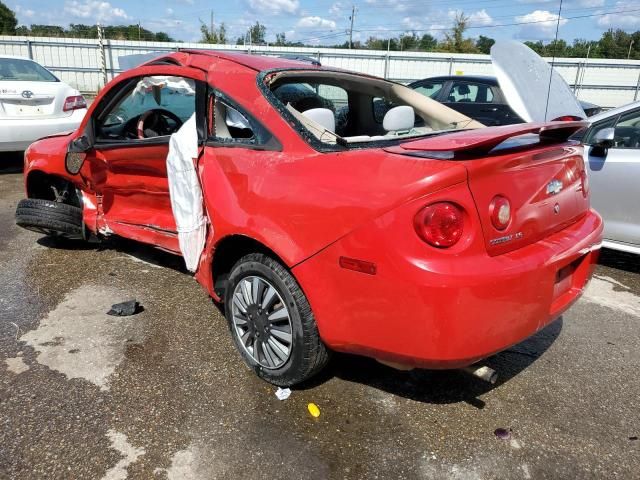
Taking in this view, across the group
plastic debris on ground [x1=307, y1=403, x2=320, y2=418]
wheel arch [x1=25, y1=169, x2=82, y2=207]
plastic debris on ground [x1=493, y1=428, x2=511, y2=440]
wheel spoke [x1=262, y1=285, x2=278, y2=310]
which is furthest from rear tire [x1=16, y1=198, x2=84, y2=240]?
plastic debris on ground [x1=493, y1=428, x2=511, y2=440]

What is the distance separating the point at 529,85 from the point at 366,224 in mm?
2177

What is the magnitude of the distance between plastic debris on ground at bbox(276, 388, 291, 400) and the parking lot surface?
0.03m

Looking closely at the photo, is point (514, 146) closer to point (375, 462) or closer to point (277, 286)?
point (277, 286)

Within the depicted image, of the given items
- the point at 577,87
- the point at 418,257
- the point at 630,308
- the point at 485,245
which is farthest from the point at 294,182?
the point at 577,87

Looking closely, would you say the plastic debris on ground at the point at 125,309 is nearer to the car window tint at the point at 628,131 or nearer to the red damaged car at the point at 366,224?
the red damaged car at the point at 366,224

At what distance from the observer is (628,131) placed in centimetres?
459

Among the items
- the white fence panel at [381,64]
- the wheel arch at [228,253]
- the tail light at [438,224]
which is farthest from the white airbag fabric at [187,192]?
the white fence panel at [381,64]

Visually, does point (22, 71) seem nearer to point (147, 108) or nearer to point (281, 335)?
point (147, 108)

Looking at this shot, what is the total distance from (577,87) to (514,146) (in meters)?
20.5

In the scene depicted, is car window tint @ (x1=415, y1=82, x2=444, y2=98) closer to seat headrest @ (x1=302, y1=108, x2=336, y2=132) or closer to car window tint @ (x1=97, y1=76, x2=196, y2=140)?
car window tint @ (x1=97, y1=76, x2=196, y2=140)

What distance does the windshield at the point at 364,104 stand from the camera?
128 inches

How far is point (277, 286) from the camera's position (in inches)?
98.7

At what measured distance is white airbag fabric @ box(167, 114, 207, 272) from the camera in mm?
3012

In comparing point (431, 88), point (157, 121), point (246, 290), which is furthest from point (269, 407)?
point (431, 88)
